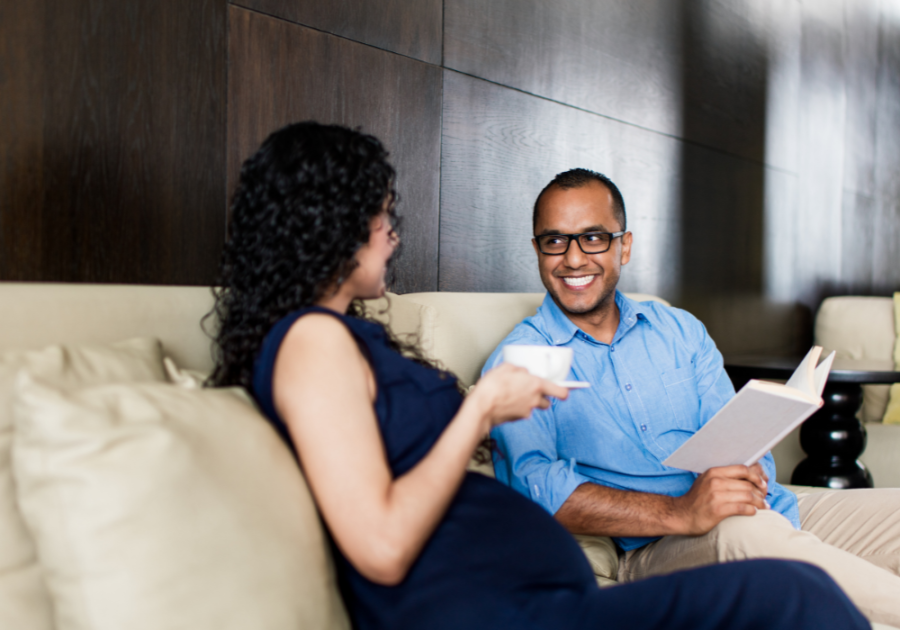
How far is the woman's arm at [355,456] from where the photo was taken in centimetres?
75

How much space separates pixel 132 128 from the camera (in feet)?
4.30

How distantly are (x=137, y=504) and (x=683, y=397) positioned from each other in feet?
4.10

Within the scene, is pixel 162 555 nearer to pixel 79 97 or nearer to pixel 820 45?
pixel 79 97

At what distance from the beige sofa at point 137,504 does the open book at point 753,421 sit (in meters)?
0.69

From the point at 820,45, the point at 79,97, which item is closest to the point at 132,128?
the point at 79,97

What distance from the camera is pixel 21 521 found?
746 millimetres

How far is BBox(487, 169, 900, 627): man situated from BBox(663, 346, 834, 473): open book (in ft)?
0.14

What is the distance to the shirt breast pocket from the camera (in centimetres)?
156

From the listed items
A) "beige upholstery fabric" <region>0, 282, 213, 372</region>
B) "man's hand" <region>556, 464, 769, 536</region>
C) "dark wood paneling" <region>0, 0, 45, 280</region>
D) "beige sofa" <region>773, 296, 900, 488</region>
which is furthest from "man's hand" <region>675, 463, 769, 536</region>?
"beige sofa" <region>773, 296, 900, 488</region>

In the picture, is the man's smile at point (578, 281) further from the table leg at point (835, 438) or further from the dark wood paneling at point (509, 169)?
the table leg at point (835, 438)

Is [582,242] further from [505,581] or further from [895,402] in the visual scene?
[895,402]

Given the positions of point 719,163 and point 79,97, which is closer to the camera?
point 79,97

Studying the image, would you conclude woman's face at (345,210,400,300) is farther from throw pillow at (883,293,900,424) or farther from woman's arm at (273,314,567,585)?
throw pillow at (883,293,900,424)

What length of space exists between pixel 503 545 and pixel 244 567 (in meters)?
0.30
